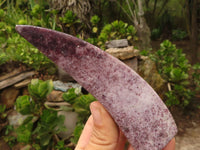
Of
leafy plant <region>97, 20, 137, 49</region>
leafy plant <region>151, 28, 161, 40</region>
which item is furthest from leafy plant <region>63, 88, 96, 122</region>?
leafy plant <region>151, 28, 161, 40</region>

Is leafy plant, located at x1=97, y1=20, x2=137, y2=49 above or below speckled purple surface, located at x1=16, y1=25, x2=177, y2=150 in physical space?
above

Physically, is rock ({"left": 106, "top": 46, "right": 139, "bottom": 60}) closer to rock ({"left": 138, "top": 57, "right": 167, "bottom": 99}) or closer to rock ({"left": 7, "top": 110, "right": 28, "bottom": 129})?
rock ({"left": 138, "top": 57, "right": 167, "bottom": 99})

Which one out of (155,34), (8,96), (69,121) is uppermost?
(155,34)

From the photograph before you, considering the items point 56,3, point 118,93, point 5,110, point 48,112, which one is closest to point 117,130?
point 118,93

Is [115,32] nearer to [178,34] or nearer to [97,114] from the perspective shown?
[97,114]

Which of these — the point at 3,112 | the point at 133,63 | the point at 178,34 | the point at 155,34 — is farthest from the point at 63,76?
the point at 178,34

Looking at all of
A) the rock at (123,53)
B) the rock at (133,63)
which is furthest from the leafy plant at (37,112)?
the rock at (133,63)

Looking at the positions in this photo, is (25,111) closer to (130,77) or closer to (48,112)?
(48,112)
